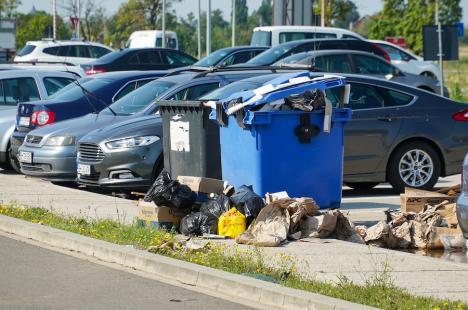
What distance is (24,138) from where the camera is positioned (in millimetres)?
16703

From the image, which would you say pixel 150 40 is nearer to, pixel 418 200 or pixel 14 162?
pixel 14 162

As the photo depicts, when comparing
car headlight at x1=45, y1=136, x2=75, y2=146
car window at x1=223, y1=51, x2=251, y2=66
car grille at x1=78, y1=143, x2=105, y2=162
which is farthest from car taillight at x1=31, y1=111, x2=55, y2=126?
car window at x1=223, y1=51, x2=251, y2=66

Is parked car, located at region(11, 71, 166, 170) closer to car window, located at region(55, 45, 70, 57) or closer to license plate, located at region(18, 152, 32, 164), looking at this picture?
license plate, located at region(18, 152, 32, 164)

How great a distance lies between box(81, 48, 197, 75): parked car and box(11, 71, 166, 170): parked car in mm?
12297

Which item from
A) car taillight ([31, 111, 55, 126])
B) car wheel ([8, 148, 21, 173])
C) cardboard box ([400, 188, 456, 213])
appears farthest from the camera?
car wheel ([8, 148, 21, 173])

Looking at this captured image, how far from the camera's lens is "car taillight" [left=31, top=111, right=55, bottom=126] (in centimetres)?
1672

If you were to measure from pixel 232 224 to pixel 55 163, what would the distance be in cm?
542

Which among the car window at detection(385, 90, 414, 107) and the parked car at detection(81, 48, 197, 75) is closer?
the car window at detection(385, 90, 414, 107)

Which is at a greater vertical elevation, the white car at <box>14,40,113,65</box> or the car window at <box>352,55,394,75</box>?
the white car at <box>14,40,113,65</box>

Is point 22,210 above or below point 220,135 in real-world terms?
below

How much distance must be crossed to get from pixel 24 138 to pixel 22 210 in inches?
192

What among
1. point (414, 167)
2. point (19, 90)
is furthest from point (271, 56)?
point (414, 167)

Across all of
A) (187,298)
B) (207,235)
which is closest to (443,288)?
(187,298)

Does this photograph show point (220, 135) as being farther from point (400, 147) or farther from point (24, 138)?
point (24, 138)
